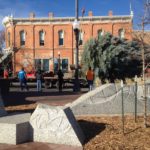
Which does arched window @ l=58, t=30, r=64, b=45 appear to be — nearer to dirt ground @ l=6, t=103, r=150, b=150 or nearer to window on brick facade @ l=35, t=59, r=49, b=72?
window on brick facade @ l=35, t=59, r=49, b=72

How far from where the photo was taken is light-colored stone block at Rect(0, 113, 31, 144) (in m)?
7.78

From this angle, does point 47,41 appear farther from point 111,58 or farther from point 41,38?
point 111,58

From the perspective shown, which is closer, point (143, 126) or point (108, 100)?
point (143, 126)

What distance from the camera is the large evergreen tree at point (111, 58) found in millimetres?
35469

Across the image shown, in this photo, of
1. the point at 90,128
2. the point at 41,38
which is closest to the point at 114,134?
the point at 90,128

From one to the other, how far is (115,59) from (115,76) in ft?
7.08

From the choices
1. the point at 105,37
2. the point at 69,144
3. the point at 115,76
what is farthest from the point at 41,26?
the point at 69,144

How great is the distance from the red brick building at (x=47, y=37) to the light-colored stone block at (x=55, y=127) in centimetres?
4745

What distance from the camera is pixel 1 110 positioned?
30.4 ft

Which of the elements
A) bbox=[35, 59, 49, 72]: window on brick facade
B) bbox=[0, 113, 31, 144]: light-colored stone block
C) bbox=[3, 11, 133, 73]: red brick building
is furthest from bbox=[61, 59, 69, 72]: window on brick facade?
bbox=[0, 113, 31, 144]: light-colored stone block

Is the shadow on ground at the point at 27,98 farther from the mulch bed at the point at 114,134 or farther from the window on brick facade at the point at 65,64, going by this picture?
the window on brick facade at the point at 65,64

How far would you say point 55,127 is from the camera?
786cm

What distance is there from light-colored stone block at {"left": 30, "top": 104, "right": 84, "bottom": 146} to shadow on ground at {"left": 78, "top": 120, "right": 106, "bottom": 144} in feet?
0.86

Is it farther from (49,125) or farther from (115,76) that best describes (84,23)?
(49,125)
